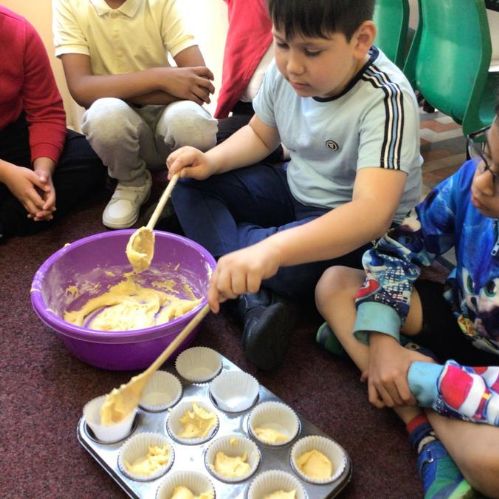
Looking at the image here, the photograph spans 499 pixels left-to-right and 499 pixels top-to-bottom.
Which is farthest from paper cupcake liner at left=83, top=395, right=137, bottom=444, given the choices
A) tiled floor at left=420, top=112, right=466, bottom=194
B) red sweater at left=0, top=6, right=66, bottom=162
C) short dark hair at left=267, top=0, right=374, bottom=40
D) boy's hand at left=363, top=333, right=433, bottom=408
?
tiled floor at left=420, top=112, right=466, bottom=194

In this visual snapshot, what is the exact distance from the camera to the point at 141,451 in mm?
767

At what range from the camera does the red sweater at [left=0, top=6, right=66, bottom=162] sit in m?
1.26

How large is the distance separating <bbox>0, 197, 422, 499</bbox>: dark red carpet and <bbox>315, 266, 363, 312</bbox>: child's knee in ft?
0.40

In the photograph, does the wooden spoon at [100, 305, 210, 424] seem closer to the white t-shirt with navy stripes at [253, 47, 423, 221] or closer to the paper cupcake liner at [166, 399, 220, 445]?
the paper cupcake liner at [166, 399, 220, 445]

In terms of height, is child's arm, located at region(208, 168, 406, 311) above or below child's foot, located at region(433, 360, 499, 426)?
above

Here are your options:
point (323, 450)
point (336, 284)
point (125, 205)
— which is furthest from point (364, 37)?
point (125, 205)

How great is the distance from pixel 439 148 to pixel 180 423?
56.9 inches

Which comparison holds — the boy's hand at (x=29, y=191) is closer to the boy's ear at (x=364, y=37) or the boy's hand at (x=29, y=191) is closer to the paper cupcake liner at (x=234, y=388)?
the paper cupcake liner at (x=234, y=388)

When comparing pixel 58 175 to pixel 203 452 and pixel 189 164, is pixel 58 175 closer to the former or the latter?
pixel 189 164

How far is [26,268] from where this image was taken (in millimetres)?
1193

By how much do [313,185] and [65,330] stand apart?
0.52m

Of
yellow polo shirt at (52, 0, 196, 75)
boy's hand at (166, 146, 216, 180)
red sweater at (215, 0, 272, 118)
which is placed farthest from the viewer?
red sweater at (215, 0, 272, 118)

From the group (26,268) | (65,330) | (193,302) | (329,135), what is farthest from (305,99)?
(26,268)

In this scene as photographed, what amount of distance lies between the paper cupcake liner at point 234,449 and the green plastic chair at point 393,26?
1.29 meters
